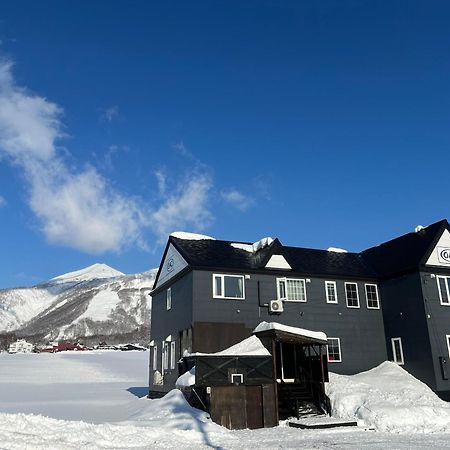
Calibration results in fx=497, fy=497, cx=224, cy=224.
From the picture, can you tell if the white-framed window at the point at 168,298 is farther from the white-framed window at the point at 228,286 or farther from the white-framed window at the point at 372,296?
the white-framed window at the point at 372,296

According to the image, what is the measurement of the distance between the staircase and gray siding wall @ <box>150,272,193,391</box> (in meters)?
5.65

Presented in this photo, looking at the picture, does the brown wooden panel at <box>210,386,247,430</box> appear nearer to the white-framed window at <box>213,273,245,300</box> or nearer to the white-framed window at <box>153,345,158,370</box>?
the white-framed window at <box>213,273,245,300</box>

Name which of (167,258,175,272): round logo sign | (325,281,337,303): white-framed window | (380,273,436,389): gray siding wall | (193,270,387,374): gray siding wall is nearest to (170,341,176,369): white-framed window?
(193,270,387,374): gray siding wall

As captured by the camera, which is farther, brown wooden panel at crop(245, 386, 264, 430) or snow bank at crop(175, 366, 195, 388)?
snow bank at crop(175, 366, 195, 388)

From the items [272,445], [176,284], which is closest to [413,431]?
[272,445]

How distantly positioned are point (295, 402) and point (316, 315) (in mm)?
6541

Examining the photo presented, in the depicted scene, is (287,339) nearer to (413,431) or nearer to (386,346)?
(413,431)

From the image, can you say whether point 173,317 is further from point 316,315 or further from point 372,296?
point 372,296

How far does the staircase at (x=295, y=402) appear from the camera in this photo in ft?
Result: 68.6

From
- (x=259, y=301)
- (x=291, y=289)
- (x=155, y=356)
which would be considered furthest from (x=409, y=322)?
(x=155, y=356)

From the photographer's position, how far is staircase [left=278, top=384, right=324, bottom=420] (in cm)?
2091

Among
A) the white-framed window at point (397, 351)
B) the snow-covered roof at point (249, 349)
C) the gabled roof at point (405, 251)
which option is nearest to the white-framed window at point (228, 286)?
the snow-covered roof at point (249, 349)

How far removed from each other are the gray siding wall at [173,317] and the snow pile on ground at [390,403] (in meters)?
7.94

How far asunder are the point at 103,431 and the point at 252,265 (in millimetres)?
13613
